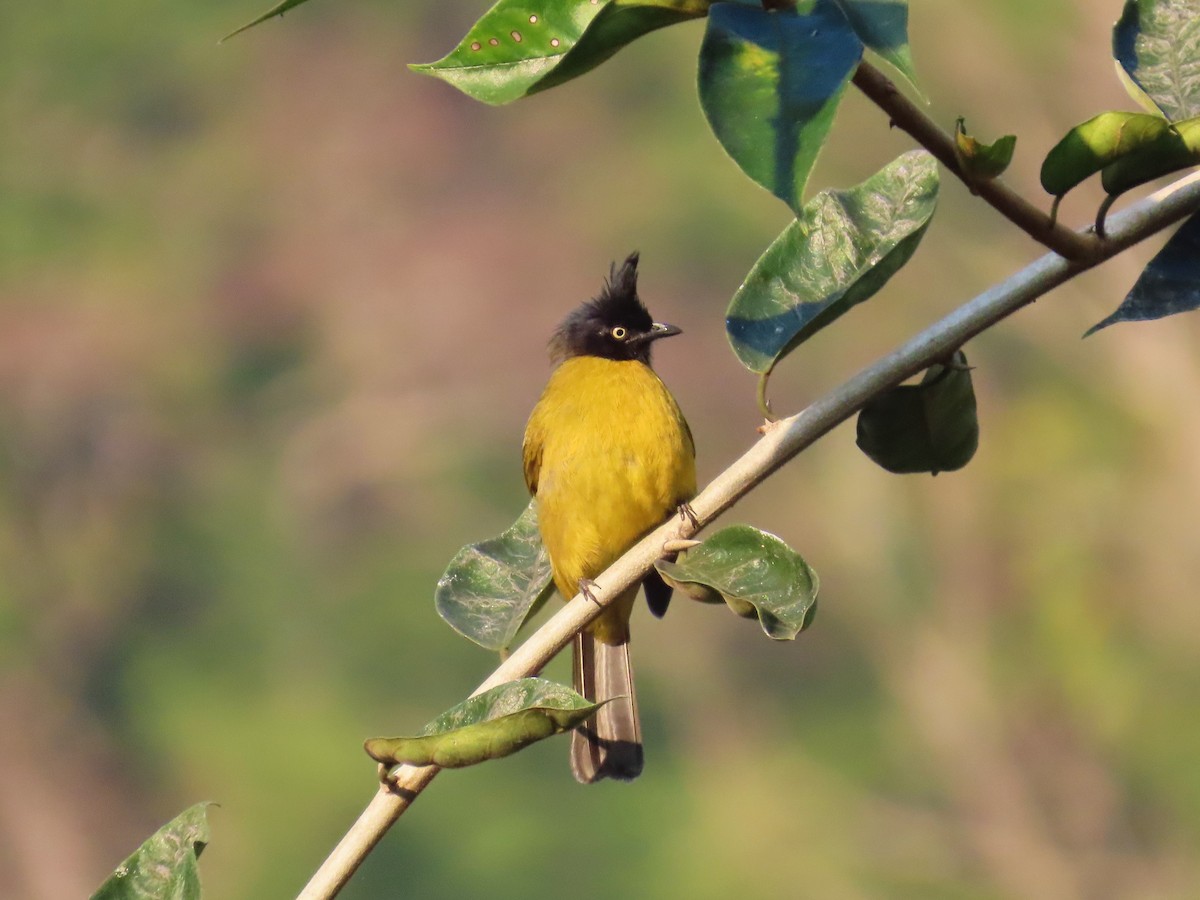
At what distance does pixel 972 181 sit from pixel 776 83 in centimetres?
12

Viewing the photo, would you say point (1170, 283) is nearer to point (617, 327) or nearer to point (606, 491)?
point (606, 491)

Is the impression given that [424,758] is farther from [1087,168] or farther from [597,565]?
[597,565]

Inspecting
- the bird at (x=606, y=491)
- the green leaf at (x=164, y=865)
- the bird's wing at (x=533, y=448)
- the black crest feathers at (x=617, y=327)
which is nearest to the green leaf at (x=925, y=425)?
the green leaf at (x=164, y=865)

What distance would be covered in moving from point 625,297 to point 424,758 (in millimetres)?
1700

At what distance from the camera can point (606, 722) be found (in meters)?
2.00

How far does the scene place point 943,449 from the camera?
2.93 ft

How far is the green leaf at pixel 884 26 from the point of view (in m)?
0.55

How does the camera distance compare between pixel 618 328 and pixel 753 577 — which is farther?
pixel 618 328

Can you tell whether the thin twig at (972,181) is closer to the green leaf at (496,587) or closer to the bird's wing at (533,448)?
the green leaf at (496,587)

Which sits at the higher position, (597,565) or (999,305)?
(999,305)

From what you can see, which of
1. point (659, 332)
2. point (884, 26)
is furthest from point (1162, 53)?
point (659, 332)

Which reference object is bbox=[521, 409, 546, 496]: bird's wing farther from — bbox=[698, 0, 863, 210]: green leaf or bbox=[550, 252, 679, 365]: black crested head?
bbox=[698, 0, 863, 210]: green leaf

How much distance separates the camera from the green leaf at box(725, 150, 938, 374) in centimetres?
90

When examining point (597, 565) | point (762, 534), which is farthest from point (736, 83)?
point (597, 565)
